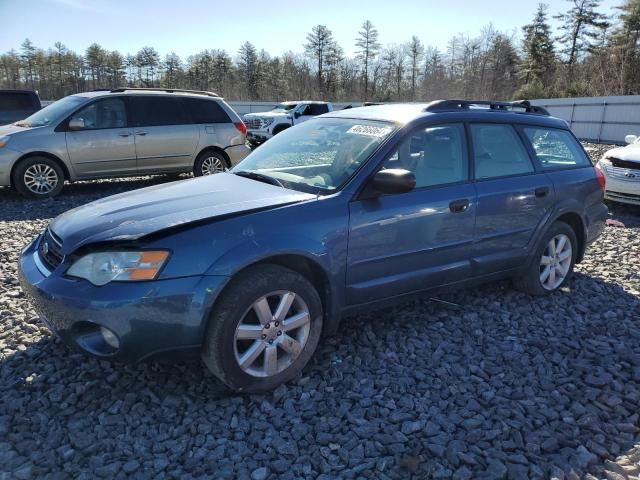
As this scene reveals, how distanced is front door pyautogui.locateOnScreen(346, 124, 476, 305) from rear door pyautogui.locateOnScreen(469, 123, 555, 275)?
0.13m

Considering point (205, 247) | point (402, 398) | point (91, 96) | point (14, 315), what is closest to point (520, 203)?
point (402, 398)

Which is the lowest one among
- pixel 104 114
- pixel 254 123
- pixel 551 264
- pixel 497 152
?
pixel 551 264

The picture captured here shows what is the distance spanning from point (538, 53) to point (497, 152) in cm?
5093

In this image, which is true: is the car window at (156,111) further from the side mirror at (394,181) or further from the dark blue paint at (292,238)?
→ the side mirror at (394,181)

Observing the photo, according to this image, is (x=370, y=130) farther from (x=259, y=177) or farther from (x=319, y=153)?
(x=259, y=177)

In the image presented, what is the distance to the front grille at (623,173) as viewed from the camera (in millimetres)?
8195

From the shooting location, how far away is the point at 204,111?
31.3 feet

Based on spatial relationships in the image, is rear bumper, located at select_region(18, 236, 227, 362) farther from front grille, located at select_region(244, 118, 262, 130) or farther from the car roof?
front grille, located at select_region(244, 118, 262, 130)

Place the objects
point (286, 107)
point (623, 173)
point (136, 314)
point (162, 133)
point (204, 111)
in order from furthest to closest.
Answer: point (286, 107), point (204, 111), point (162, 133), point (623, 173), point (136, 314)

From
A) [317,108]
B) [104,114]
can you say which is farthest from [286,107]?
[104,114]

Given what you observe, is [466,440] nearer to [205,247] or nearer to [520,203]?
[205,247]

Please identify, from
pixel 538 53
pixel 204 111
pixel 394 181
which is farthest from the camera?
pixel 538 53

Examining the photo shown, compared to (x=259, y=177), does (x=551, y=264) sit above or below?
below

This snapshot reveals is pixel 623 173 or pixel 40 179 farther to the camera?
pixel 623 173
